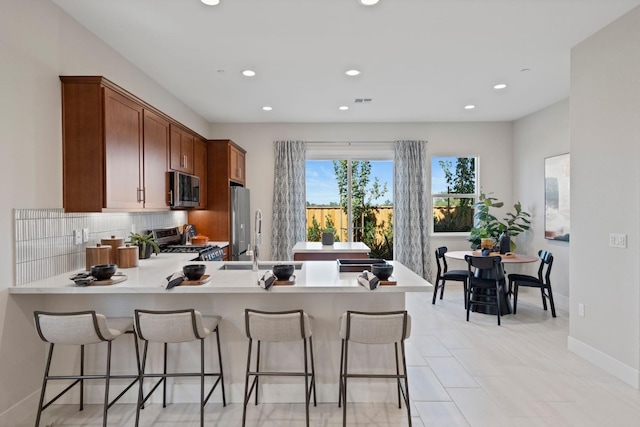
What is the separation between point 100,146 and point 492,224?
5.50 m

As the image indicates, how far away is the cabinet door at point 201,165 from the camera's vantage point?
16.1ft

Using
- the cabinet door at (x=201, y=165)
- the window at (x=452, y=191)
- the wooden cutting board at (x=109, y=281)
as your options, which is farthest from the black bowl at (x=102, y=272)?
the window at (x=452, y=191)

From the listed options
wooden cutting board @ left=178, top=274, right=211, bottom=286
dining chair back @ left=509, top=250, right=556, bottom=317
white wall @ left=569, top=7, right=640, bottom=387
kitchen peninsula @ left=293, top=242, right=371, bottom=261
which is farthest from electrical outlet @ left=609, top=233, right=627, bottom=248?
wooden cutting board @ left=178, top=274, right=211, bottom=286

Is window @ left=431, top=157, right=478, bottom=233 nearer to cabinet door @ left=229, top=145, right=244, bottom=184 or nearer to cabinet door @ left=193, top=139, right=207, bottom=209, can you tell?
cabinet door @ left=229, top=145, right=244, bottom=184

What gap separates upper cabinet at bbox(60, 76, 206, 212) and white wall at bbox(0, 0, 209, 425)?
0.26 feet

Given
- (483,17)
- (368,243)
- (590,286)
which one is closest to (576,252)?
(590,286)

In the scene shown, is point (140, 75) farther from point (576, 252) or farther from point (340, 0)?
point (576, 252)

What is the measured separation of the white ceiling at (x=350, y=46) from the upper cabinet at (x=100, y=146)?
2.01ft

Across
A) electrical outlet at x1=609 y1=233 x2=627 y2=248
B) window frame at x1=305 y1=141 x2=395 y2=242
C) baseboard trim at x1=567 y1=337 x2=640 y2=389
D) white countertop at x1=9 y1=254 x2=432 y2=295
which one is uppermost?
window frame at x1=305 y1=141 x2=395 y2=242

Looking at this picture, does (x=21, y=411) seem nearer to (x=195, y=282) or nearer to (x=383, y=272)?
(x=195, y=282)

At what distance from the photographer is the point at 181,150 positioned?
14.5ft

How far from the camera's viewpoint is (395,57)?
3605 mm

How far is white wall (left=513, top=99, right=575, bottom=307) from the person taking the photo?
516cm

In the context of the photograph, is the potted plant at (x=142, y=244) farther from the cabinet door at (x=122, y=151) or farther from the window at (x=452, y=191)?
the window at (x=452, y=191)
